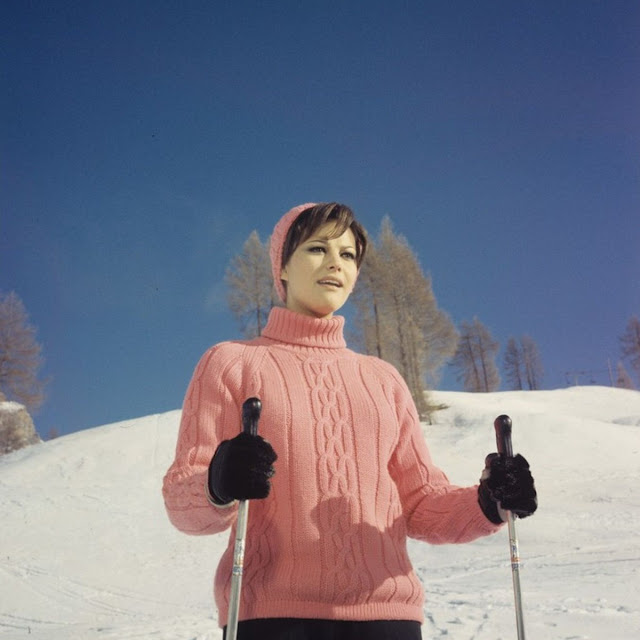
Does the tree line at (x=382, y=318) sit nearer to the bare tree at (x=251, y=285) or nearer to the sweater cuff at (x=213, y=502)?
the bare tree at (x=251, y=285)

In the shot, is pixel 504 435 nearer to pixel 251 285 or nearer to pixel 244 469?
pixel 244 469

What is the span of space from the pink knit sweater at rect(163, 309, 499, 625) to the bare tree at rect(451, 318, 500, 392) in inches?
1716

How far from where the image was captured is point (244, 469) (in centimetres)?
146

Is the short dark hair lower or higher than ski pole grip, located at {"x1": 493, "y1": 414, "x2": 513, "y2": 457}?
higher

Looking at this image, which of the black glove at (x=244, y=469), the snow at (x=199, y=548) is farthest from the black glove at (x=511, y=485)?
the snow at (x=199, y=548)

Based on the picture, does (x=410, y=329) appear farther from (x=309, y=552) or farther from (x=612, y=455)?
(x=309, y=552)

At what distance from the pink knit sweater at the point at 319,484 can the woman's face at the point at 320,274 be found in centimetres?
7

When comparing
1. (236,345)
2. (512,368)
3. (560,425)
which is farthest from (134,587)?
(512,368)

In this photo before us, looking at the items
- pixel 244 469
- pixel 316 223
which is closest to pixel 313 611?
pixel 244 469

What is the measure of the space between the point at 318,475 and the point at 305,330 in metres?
0.54

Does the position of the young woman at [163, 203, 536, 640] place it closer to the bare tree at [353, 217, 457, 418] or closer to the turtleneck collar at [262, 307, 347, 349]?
the turtleneck collar at [262, 307, 347, 349]

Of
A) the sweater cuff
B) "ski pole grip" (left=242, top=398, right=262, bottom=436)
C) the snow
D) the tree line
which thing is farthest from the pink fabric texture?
the tree line

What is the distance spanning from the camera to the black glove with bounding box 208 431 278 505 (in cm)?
146

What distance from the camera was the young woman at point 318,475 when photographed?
1.62m
